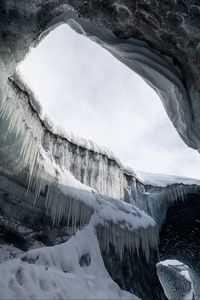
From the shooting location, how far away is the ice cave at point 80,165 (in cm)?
558

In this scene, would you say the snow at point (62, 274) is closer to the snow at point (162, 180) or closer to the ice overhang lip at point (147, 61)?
the ice overhang lip at point (147, 61)

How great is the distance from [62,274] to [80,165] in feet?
16.1

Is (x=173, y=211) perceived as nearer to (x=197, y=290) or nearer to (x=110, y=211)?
(x=110, y=211)

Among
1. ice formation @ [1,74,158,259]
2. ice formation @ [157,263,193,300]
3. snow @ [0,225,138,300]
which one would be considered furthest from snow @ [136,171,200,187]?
ice formation @ [157,263,193,300]

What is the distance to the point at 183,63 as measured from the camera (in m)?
6.10

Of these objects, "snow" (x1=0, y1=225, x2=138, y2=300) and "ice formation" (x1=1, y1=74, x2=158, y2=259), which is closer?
"snow" (x1=0, y1=225, x2=138, y2=300)

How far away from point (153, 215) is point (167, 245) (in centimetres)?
398

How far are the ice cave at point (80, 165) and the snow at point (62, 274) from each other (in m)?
0.02

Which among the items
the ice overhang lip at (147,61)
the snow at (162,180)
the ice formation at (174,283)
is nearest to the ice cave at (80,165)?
the ice overhang lip at (147,61)

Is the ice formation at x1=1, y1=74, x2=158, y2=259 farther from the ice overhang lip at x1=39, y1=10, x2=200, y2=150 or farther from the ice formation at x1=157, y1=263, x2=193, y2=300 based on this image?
the ice formation at x1=157, y1=263, x2=193, y2=300

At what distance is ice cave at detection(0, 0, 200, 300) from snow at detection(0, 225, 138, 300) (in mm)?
24

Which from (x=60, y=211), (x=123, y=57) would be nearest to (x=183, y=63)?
(x=123, y=57)

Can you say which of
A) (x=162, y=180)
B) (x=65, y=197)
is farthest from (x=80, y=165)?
(x=162, y=180)

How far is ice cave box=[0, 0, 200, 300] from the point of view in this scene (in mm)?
5582
